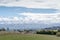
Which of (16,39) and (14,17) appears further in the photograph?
(14,17)

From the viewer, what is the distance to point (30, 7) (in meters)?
4.21

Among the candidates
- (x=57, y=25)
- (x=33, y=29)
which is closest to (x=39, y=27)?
(x=33, y=29)

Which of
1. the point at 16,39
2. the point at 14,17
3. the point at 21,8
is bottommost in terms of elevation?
the point at 16,39

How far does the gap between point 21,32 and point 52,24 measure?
99cm

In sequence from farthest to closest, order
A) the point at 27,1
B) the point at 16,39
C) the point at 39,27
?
the point at 27,1, the point at 39,27, the point at 16,39

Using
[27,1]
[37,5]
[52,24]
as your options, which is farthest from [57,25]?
[27,1]

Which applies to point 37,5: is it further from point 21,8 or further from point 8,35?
point 8,35

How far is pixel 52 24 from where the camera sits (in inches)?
159

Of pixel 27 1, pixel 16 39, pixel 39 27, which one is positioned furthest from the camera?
pixel 27 1

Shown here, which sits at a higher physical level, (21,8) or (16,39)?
(21,8)

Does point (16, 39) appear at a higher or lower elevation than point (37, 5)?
lower

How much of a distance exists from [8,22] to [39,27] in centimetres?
96

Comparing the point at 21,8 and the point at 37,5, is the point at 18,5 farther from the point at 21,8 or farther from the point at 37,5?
the point at 37,5

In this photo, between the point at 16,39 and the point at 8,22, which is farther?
the point at 8,22
